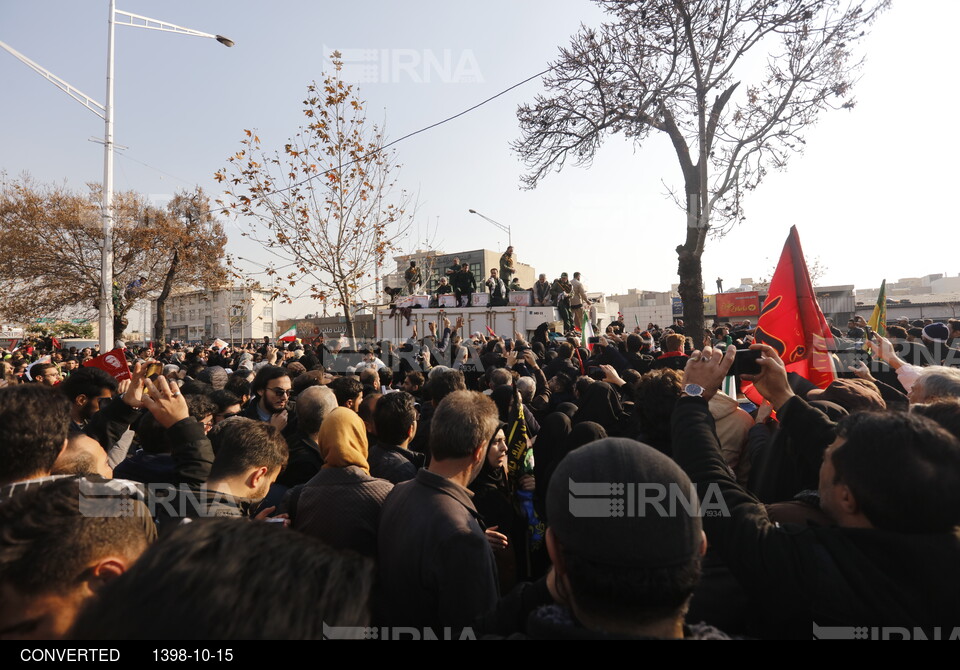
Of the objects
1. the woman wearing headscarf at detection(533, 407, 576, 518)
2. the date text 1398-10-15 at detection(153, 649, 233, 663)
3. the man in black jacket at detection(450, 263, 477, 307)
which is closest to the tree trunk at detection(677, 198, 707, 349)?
the woman wearing headscarf at detection(533, 407, 576, 518)

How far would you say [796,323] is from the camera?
4.88 meters

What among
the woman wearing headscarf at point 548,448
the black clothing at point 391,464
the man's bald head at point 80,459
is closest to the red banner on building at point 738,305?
the woman wearing headscarf at point 548,448

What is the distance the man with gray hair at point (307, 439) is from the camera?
3.57m

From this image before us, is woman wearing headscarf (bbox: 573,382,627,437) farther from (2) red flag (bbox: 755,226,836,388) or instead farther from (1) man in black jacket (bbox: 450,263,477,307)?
(1) man in black jacket (bbox: 450,263,477,307)

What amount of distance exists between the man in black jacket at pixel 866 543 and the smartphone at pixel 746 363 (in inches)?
27.3

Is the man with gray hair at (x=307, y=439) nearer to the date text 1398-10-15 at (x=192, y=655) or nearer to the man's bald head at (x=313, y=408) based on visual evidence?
the man's bald head at (x=313, y=408)

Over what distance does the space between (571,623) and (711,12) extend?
12673mm

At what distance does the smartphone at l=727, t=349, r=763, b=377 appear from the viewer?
2537mm

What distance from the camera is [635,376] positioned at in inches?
245

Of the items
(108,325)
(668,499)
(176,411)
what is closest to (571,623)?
(668,499)

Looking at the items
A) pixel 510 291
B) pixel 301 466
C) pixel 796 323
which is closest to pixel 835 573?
pixel 301 466

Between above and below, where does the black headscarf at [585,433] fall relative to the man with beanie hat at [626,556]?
below

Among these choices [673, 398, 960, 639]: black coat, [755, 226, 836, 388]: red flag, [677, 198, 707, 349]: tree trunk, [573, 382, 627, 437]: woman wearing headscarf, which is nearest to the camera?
[673, 398, 960, 639]: black coat

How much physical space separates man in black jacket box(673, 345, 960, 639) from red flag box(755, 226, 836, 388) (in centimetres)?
332
